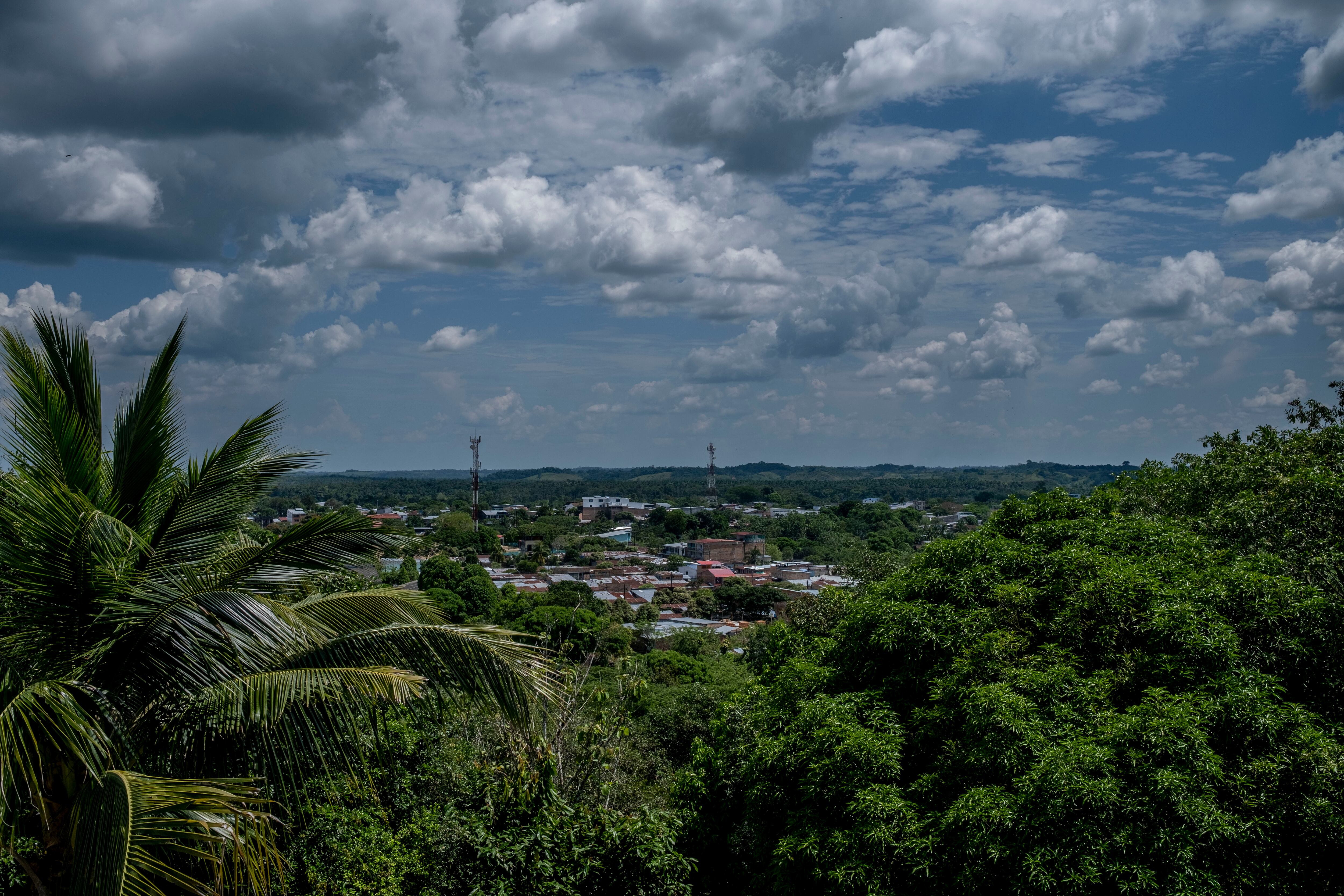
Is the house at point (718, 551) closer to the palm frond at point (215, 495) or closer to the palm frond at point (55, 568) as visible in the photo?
the palm frond at point (215, 495)

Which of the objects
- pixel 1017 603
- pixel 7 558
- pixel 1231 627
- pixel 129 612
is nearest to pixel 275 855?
pixel 129 612

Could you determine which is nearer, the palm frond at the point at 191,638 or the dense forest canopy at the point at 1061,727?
the palm frond at the point at 191,638

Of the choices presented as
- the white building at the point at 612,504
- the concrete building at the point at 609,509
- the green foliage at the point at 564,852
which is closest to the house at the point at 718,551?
the concrete building at the point at 609,509

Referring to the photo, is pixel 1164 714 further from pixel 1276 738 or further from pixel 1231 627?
pixel 1231 627

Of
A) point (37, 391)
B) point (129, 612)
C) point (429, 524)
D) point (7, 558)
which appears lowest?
point (429, 524)

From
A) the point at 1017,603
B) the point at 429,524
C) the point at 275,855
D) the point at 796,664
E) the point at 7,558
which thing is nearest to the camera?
the point at 275,855

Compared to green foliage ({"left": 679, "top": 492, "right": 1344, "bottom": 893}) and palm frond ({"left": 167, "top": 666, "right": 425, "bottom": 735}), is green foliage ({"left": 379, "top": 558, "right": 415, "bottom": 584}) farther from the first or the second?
palm frond ({"left": 167, "top": 666, "right": 425, "bottom": 735})

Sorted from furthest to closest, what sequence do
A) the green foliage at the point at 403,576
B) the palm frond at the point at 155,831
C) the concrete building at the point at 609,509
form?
the concrete building at the point at 609,509, the green foliage at the point at 403,576, the palm frond at the point at 155,831
